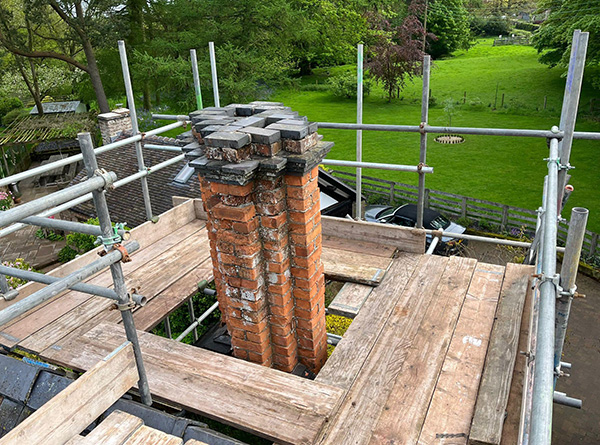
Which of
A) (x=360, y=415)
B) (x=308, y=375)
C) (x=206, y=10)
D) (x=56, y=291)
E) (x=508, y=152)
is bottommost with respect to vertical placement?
(x=508, y=152)

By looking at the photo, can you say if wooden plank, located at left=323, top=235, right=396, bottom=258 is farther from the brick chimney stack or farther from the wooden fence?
the wooden fence

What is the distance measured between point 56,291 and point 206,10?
20755 mm

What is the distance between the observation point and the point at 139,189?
53.7 feet

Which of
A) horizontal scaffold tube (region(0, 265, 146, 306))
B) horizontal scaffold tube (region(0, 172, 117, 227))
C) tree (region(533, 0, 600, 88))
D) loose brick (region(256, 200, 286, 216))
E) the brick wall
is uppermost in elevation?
tree (region(533, 0, 600, 88))

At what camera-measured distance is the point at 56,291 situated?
2.38 m

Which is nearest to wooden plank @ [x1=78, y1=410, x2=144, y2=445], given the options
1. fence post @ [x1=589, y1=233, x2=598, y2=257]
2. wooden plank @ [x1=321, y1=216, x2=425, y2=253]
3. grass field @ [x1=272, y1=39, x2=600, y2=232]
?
wooden plank @ [x1=321, y1=216, x2=425, y2=253]

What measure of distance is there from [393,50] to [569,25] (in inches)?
448

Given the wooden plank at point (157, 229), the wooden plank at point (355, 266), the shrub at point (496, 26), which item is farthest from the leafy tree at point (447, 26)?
the wooden plank at point (355, 266)

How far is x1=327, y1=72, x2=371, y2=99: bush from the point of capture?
3378 cm

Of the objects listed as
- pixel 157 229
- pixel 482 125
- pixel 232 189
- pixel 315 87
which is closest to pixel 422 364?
pixel 232 189

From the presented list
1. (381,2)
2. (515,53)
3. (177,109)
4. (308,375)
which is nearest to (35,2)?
(177,109)

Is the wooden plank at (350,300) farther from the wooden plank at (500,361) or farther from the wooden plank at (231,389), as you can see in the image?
the wooden plank at (500,361)

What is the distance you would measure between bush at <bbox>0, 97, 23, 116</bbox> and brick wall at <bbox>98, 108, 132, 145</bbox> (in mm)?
24954

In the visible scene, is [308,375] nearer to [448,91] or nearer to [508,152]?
[508,152]
